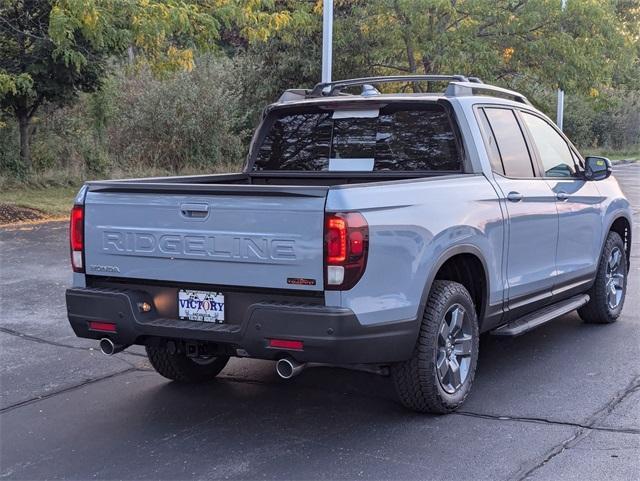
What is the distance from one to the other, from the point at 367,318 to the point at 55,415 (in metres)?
2.17

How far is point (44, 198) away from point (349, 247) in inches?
578

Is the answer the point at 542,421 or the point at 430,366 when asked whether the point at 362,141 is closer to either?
the point at 430,366

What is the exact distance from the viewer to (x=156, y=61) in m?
14.1

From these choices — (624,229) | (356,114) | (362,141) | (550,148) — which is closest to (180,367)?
(362,141)

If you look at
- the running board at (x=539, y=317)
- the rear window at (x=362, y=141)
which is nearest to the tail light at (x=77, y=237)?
the rear window at (x=362, y=141)

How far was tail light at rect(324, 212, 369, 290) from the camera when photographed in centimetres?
432

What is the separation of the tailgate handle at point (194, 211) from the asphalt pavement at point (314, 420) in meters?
1.25

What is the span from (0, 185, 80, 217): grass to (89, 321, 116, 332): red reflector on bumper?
435 inches

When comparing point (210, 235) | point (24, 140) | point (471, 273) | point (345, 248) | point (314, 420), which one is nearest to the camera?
point (345, 248)

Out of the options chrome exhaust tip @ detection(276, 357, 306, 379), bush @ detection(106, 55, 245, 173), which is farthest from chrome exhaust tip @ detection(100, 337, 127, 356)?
bush @ detection(106, 55, 245, 173)

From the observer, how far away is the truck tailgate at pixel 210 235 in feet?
14.5

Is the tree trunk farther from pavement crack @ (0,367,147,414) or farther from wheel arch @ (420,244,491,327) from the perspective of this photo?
wheel arch @ (420,244,491,327)

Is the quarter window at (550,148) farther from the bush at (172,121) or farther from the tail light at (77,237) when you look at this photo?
the bush at (172,121)

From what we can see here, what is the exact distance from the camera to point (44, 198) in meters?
17.7
